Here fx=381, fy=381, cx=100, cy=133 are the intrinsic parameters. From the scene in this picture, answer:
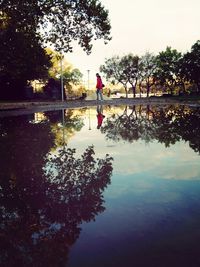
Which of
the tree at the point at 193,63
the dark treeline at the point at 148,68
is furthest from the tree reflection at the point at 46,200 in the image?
the dark treeline at the point at 148,68

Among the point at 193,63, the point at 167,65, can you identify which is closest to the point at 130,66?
the point at 167,65

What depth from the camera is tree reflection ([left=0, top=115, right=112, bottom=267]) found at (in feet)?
9.95

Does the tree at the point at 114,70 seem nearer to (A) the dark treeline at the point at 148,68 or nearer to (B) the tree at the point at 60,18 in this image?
(A) the dark treeline at the point at 148,68

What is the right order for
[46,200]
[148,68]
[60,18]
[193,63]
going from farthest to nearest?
[148,68]
[193,63]
[60,18]
[46,200]

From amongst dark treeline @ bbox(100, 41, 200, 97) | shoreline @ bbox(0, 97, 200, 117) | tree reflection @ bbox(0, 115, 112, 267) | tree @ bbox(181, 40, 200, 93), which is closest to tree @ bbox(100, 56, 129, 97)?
dark treeline @ bbox(100, 41, 200, 97)

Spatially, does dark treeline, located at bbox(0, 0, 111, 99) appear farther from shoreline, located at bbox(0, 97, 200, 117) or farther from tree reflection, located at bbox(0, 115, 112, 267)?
tree reflection, located at bbox(0, 115, 112, 267)

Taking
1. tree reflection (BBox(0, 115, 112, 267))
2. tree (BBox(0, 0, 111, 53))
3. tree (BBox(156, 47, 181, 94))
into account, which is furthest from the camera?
tree (BBox(156, 47, 181, 94))

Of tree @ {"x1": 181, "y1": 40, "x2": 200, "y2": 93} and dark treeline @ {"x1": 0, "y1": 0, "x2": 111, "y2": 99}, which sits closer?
dark treeline @ {"x1": 0, "y1": 0, "x2": 111, "y2": 99}

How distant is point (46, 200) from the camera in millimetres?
4348

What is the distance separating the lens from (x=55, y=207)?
4.08 metres

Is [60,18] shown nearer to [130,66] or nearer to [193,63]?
[193,63]

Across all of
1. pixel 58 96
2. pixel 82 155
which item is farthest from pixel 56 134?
pixel 58 96

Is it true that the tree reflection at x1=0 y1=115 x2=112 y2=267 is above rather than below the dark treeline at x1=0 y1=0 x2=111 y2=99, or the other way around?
below

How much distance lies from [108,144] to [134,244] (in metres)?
5.46
